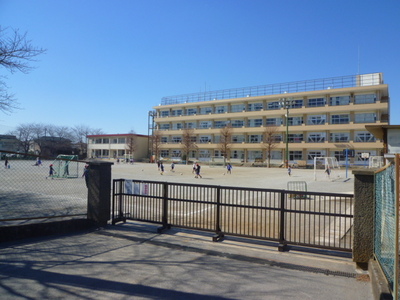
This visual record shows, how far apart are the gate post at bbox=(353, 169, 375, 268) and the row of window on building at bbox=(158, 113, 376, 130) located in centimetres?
5563

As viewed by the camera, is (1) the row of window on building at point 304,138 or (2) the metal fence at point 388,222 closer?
(2) the metal fence at point 388,222

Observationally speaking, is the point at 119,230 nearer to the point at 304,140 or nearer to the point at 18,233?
the point at 18,233

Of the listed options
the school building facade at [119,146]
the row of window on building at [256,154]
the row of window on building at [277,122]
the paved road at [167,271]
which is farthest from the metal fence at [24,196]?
the school building facade at [119,146]

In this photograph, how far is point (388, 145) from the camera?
26.7 ft

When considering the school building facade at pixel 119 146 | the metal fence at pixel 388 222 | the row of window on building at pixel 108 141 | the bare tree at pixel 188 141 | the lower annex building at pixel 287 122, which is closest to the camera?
the metal fence at pixel 388 222

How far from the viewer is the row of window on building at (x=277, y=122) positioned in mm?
→ 54125

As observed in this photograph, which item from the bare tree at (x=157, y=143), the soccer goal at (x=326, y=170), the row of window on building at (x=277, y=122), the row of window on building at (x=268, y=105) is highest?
the row of window on building at (x=268, y=105)

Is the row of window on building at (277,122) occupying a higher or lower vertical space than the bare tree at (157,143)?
higher

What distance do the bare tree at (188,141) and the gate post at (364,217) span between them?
68.3 metres

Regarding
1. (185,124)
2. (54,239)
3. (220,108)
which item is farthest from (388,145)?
(185,124)

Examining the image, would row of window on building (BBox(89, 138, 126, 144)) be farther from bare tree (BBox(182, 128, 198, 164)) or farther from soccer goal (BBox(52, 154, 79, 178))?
soccer goal (BBox(52, 154, 79, 178))

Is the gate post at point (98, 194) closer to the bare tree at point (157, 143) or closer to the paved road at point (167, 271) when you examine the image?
the paved road at point (167, 271)

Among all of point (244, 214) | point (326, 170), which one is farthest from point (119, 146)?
point (244, 214)

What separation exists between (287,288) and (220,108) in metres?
69.8
